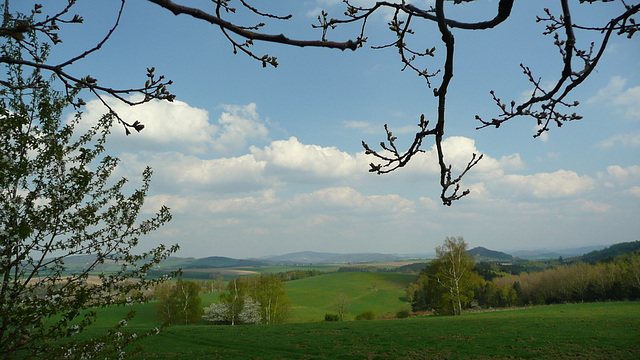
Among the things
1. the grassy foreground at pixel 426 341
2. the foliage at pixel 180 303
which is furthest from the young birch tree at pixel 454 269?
the foliage at pixel 180 303

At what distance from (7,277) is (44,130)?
2561 millimetres

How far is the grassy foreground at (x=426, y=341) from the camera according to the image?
54.0ft

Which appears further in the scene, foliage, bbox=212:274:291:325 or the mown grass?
the mown grass

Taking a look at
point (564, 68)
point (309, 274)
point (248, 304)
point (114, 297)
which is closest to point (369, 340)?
point (114, 297)

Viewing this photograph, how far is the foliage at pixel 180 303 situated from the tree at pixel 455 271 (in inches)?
1161

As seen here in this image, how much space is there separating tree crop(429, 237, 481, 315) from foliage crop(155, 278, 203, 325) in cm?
2949

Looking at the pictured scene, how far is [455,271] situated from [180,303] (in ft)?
109

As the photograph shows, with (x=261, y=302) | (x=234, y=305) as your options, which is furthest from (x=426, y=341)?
(x=234, y=305)

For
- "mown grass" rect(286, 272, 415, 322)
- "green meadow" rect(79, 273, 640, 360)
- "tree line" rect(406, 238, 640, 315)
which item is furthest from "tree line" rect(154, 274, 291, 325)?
"tree line" rect(406, 238, 640, 315)

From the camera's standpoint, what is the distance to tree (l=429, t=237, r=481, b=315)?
35375 mm

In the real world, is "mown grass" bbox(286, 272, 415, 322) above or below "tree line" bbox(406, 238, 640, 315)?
below

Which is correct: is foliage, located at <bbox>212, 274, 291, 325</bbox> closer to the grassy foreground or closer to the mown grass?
the mown grass

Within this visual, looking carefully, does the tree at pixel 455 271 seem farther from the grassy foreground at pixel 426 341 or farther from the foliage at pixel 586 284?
the foliage at pixel 586 284

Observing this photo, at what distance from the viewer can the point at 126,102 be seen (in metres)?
1.92
